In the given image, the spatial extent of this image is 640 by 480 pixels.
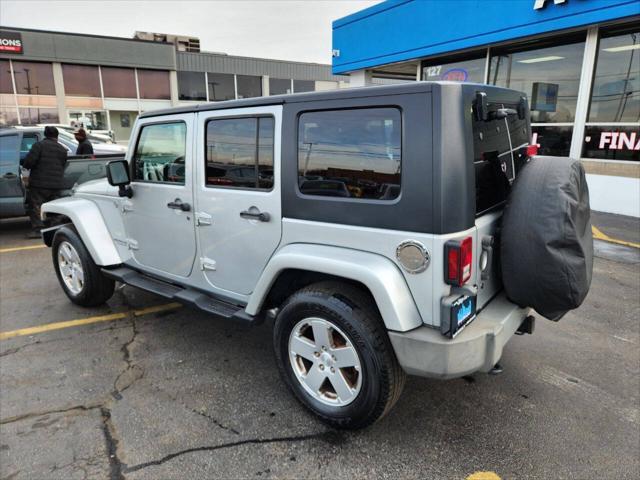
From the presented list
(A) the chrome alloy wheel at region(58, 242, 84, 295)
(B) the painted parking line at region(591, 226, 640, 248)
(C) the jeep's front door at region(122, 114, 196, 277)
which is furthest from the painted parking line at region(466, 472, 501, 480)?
(B) the painted parking line at region(591, 226, 640, 248)

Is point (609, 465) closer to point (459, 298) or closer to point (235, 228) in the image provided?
point (459, 298)

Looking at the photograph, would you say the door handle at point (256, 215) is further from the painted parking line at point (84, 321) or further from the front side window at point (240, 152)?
the painted parking line at point (84, 321)

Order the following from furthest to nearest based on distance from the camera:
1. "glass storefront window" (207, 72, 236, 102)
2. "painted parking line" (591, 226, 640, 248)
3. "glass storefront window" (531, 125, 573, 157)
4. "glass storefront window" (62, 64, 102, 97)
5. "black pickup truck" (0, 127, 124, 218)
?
1. "glass storefront window" (207, 72, 236, 102)
2. "glass storefront window" (62, 64, 102, 97)
3. "glass storefront window" (531, 125, 573, 157)
4. "black pickup truck" (0, 127, 124, 218)
5. "painted parking line" (591, 226, 640, 248)

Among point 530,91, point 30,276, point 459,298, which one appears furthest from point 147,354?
point 530,91

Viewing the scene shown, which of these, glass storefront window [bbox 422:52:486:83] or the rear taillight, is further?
glass storefront window [bbox 422:52:486:83]

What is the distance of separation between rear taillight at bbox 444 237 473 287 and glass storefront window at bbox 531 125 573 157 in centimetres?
866

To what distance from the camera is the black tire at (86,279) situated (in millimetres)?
4211

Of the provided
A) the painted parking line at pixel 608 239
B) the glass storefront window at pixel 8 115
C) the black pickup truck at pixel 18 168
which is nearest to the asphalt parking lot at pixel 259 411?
the painted parking line at pixel 608 239

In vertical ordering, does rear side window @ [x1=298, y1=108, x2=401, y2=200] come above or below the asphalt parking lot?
above

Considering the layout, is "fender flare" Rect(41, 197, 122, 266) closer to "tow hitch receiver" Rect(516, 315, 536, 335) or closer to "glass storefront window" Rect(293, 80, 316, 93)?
"tow hitch receiver" Rect(516, 315, 536, 335)

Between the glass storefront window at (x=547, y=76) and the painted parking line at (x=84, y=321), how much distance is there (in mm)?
9040

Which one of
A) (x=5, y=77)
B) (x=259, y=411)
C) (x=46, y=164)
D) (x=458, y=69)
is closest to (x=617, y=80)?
(x=458, y=69)

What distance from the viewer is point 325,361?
8.59 ft

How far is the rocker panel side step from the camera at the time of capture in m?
3.07
